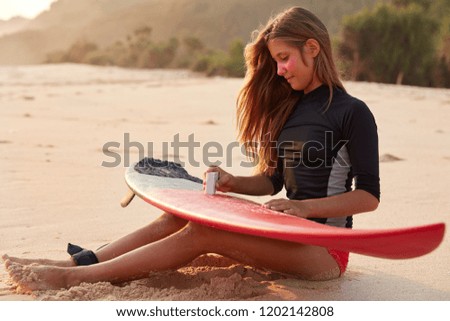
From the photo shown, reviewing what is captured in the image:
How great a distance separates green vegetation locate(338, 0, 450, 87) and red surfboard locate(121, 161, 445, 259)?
10.7 metres

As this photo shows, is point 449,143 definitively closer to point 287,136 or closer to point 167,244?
point 287,136

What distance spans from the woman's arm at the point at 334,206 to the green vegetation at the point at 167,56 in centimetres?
1288

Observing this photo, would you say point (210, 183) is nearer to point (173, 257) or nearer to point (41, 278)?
point (173, 257)

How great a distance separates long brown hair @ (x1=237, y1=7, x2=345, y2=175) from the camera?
276 cm

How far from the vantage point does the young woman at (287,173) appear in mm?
2543

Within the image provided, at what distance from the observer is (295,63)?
110 inches

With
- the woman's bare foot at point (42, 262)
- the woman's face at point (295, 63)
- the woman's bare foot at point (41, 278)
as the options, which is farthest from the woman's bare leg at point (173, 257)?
the woman's face at point (295, 63)

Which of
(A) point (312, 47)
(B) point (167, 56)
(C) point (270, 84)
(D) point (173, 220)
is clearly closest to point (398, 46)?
(B) point (167, 56)

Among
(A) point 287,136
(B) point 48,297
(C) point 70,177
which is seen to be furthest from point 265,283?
(C) point 70,177

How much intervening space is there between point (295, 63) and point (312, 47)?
0.29ft

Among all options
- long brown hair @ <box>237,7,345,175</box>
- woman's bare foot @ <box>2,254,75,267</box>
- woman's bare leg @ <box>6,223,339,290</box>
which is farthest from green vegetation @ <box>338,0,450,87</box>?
woman's bare foot @ <box>2,254,75,267</box>

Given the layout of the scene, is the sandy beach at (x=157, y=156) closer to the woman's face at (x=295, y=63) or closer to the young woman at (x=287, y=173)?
the young woman at (x=287, y=173)

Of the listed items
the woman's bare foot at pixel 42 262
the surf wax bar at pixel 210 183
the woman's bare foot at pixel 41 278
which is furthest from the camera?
the surf wax bar at pixel 210 183
